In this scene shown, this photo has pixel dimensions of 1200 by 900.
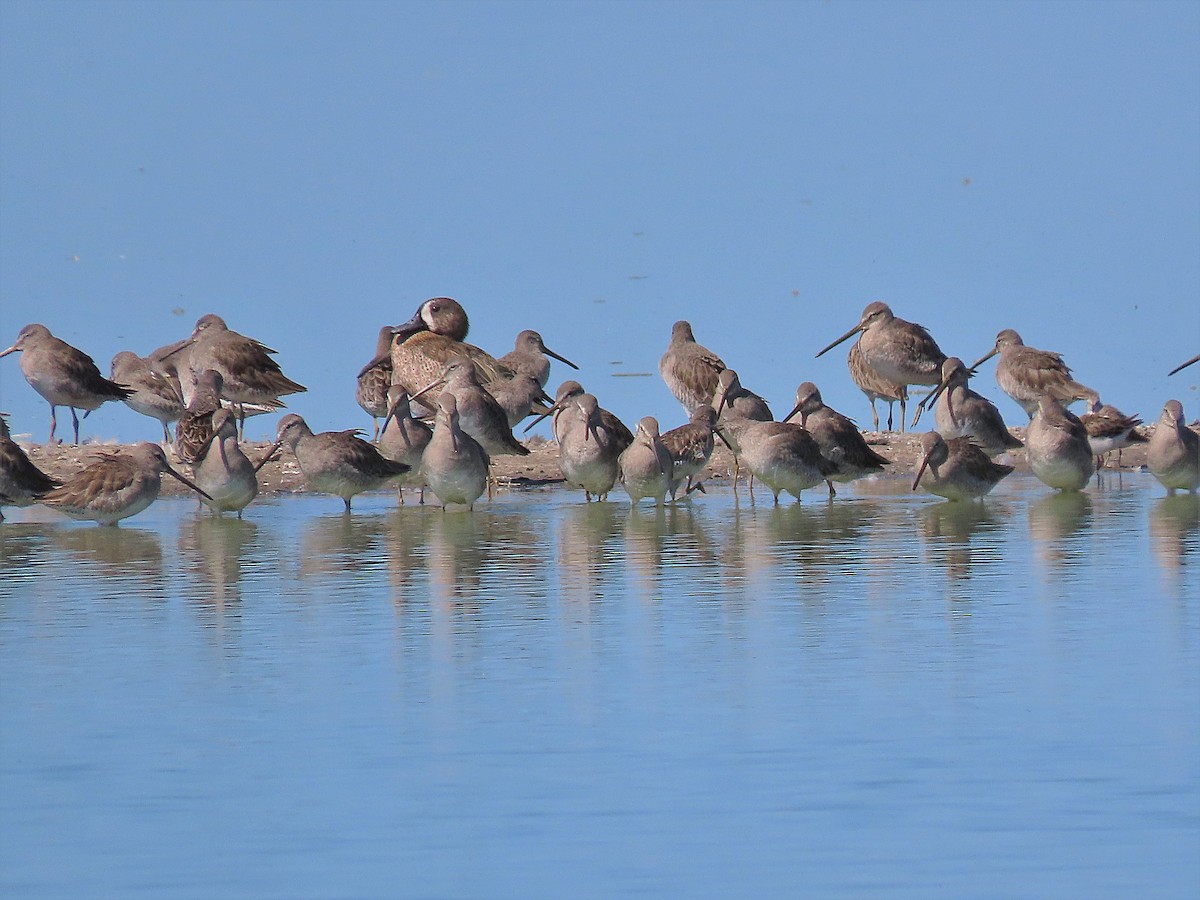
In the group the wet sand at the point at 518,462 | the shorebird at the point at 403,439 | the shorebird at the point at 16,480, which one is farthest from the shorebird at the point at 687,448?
the shorebird at the point at 16,480

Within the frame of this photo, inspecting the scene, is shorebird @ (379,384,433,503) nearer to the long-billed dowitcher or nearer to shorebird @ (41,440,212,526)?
shorebird @ (41,440,212,526)


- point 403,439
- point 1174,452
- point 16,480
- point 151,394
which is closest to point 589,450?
point 403,439

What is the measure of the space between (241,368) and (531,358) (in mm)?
3165

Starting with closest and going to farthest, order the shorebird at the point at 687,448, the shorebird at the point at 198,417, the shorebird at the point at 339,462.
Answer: the shorebird at the point at 339,462, the shorebird at the point at 687,448, the shorebird at the point at 198,417

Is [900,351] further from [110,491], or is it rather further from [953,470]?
[110,491]

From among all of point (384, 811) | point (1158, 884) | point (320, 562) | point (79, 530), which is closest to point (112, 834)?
point (384, 811)

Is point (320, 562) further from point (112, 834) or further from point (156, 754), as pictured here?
point (112, 834)

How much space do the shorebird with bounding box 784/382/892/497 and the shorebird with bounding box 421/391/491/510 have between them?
3.39 m

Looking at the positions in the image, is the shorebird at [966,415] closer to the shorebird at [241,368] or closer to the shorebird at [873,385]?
the shorebird at [873,385]

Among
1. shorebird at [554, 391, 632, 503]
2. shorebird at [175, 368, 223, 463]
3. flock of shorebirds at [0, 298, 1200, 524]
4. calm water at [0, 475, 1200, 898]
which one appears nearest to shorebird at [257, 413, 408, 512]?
flock of shorebirds at [0, 298, 1200, 524]

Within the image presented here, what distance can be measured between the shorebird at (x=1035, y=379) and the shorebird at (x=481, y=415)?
5.78 meters

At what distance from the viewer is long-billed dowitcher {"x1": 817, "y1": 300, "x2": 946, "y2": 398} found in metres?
24.1

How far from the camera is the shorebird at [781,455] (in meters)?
17.9

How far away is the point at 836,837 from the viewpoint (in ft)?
22.0
